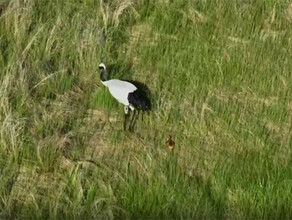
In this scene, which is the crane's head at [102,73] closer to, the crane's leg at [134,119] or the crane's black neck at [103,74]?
the crane's black neck at [103,74]

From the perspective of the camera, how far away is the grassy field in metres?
3.62

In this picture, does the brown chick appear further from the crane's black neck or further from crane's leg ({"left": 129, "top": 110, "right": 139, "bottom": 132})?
the crane's black neck

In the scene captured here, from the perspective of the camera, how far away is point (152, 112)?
13.9 feet

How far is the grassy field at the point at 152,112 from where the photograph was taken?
362cm

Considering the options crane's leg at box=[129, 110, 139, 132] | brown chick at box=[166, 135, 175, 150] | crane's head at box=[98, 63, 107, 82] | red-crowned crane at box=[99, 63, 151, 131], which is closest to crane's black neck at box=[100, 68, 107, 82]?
crane's head at box=[98, 63, 107, 82]

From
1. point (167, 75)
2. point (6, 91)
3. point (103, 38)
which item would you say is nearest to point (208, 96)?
point (167, 75)

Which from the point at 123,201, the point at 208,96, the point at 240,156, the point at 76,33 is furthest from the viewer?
the point at 76,33

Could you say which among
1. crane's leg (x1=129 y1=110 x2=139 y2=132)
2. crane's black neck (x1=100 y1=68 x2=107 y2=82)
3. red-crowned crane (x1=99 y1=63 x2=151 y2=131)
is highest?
crane's black neck (x1=100 y1=68 x2=107 y2=82)

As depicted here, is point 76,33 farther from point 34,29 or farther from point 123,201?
point 123,201

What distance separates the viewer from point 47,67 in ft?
14.8

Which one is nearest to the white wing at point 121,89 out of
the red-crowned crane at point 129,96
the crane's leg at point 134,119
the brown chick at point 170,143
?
the red-crowned crane at point 129,96

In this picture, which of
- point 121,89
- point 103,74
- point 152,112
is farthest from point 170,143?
point 103,74

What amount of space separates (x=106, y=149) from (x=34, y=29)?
1.33 meters

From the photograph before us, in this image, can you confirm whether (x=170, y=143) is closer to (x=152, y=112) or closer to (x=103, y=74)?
(x=152, y=112)
